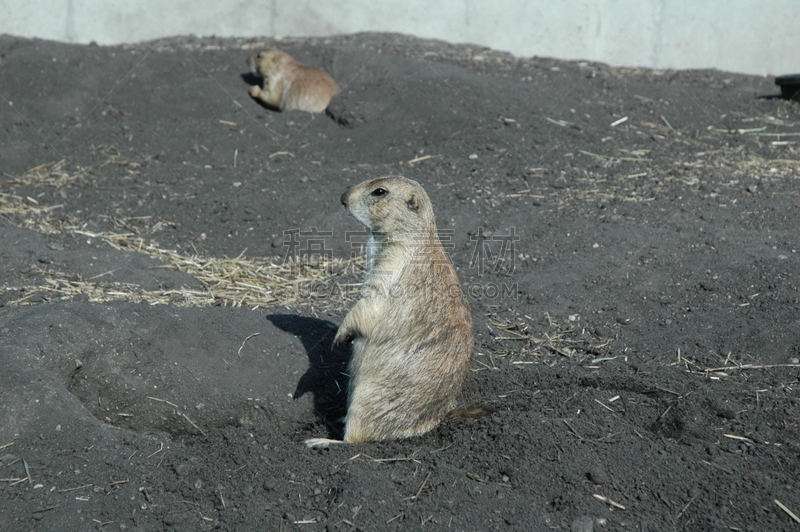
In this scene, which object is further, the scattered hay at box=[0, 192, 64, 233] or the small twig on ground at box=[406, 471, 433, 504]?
the scattered hay at box=[0, 192, 64, 233]

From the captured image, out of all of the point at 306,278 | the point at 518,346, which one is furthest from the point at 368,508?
the point at 306,278

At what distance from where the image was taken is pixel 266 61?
8.88m

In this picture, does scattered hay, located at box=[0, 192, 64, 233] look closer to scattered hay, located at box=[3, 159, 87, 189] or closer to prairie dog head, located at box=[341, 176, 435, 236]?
scattered hay, located at box=[3, 159, 87, 189]

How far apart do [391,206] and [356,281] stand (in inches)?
68.5

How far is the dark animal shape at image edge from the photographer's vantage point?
150 inches

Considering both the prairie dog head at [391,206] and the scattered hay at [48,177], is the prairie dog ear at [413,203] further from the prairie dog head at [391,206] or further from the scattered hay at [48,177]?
the scattered hay at [48,177]

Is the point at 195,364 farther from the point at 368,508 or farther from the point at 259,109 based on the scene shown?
the point at 259,109

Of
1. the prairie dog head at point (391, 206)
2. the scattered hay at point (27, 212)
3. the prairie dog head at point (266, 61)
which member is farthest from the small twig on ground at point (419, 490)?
the prairie dog head at point (266, 61)

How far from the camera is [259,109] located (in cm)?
860

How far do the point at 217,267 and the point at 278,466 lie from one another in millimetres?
2550

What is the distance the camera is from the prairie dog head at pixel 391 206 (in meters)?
3.54

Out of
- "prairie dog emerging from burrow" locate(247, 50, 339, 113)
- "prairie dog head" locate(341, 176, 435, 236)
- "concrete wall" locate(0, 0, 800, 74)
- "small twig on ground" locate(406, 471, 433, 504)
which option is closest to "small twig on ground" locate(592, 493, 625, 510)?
"small twig on ground" locate(406, 471, 433, 504)

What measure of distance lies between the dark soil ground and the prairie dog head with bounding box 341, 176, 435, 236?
1.11m

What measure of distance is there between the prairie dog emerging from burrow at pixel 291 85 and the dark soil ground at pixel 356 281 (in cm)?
32
